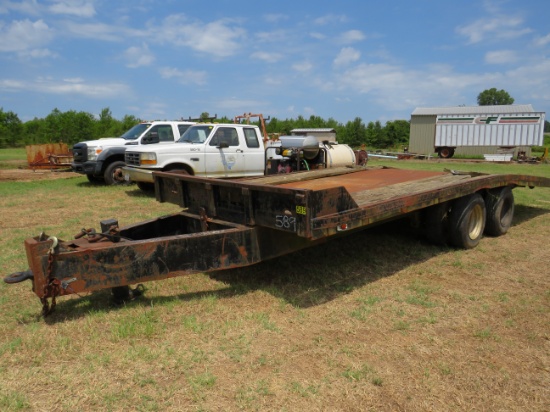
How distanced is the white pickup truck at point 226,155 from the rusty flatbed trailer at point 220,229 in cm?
478

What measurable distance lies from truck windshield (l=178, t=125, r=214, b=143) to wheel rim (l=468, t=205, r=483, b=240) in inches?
256

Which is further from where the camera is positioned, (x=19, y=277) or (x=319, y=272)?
(x=319, y=272)

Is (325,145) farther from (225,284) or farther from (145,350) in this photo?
(145,350)

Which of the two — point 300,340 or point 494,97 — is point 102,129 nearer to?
point 300,340

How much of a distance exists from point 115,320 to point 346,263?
2.70 metres

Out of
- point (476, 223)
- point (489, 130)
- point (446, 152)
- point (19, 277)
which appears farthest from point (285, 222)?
point (446, 152)

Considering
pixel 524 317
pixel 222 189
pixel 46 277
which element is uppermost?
pixel 222 189

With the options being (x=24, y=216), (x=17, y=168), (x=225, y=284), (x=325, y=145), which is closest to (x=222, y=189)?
(x=225, y=284)

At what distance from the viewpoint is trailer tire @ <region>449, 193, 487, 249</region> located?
18.3 ft

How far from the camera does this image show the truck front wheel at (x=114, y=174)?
40.2 feet

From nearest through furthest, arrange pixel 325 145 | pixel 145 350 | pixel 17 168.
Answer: pixel 145 350 → pixel 325 145 → pixel 17 168

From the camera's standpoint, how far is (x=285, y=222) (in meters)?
3.64

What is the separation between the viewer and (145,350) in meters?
3.08

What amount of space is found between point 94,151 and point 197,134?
12.3 ft
